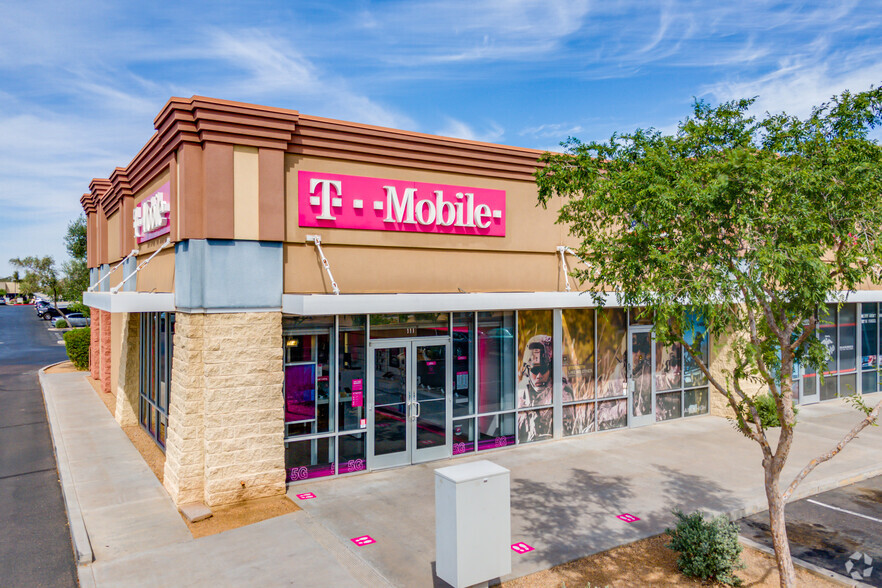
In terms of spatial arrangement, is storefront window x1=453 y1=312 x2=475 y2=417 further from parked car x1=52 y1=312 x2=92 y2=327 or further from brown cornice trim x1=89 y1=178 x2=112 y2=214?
parked car x1=52 y1=312 x2=92 y2=327

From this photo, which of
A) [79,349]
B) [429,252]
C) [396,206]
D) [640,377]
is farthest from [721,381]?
[79,349]

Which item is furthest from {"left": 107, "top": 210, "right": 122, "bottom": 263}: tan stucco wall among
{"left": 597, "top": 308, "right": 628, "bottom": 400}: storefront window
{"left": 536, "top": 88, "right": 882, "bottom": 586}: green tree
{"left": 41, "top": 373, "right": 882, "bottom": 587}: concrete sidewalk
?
{"left": 536, "top": 88, "right": 882, "bottom": 586}: green tree

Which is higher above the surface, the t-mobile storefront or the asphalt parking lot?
the t-mobile storefront

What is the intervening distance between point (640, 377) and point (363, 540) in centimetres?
912

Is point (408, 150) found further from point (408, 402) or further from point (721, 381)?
point (721, 381)

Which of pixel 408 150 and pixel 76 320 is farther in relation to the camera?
pixel 76 320

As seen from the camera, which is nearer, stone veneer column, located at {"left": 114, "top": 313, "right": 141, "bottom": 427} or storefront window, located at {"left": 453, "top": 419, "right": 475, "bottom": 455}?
storefront window, located at {"left": 453, "top": 419, "right": 475, "bottom": 455}

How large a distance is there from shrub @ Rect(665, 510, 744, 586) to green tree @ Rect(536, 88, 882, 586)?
2.31 ft

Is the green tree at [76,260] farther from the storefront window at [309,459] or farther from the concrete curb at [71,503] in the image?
the storefront window at [309,459]

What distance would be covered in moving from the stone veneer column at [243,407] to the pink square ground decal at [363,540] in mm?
2415

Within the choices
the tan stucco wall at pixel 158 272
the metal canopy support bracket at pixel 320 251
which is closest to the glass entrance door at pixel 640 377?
the metal canopy support bracket at pixel 320 251

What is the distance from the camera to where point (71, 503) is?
399 inches

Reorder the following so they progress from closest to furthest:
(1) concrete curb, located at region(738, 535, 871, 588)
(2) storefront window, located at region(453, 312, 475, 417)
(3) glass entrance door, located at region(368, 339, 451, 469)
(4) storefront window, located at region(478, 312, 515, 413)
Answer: (1) concrete curb, located at region(738, 535, 871, 588), (3) glass entrance door, located at region(368, 339, 451, 469), (2) storefront window, located at region(453, 312, 475, 417), (4) storefront window, located at region(478, 312, 515, 413)

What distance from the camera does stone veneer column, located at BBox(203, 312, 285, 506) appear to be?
32.7 feet
